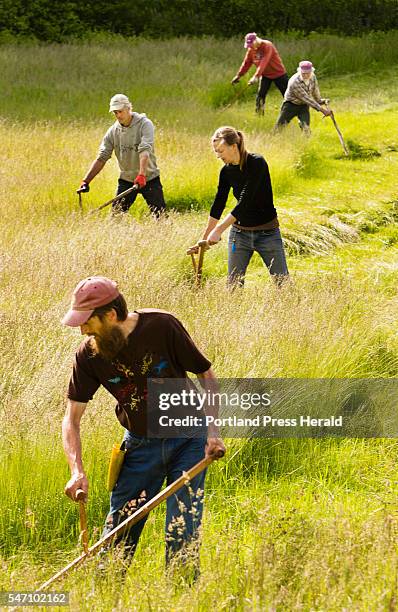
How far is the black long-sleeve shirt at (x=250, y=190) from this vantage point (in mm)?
6906

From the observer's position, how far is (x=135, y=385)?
161 inches

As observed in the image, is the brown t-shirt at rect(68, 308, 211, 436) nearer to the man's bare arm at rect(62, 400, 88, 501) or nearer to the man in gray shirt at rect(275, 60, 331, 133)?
the man's bare arm at rect(62, 400, 88, 501)

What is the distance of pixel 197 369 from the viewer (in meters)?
4.12

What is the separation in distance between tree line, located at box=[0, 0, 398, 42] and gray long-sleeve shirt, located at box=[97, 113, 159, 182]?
19.8 meters

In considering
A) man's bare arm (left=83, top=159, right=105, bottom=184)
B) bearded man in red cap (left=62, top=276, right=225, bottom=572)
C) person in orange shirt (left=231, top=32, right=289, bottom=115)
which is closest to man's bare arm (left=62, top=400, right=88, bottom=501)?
bearded man in red cap (left=62, top=276, right=225, bottom=572)

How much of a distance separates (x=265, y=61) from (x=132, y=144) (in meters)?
6.96

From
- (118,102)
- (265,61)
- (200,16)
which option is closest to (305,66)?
(265,61)

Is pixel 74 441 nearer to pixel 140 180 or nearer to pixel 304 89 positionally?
pixel 140 180

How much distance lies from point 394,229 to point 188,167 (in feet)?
8.22

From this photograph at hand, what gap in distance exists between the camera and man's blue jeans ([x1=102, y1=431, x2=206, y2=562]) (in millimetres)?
4059

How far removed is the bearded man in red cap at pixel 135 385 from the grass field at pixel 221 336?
8.2 inches

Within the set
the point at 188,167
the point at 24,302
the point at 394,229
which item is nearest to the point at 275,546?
the point at 24,302

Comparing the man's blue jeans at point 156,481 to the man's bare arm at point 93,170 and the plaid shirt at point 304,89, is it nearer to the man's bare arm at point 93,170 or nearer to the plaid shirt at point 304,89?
the man's bare arm at point 93,170

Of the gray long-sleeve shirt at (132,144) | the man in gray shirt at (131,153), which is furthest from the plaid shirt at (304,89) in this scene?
the gray long-sleeve shirt at (132,144)
